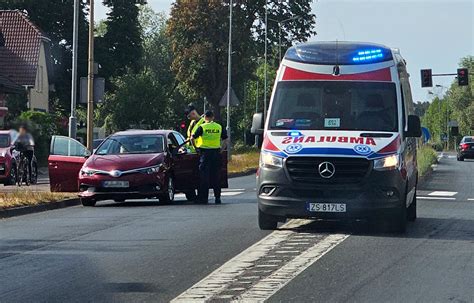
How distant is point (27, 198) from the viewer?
20188mm

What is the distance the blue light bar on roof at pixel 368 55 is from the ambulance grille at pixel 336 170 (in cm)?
198

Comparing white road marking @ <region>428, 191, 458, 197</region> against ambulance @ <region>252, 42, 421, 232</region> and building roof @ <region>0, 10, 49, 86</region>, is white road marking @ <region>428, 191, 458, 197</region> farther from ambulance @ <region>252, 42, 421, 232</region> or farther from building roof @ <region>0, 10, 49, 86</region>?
building roof @ <region>0, 10, 49, 86</region>

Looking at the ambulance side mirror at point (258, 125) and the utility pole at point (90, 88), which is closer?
the ambulance side mirror at point (258, 125)

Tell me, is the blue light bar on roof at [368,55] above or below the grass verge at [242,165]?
above

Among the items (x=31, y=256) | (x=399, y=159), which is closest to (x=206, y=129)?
(x=399, y=159)

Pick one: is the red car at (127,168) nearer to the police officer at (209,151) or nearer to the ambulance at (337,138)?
the police officer at (209,151)

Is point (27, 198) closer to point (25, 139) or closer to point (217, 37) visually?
point (25, 139)

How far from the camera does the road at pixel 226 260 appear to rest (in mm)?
8789

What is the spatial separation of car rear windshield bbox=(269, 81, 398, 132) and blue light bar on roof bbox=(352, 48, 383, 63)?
0.40 meters

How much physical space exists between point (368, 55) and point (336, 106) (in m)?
0.97

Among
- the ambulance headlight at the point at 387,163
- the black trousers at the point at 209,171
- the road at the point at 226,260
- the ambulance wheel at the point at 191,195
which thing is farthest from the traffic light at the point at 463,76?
the ambulance headlight at the point at 387,163

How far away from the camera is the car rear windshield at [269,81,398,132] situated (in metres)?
14.1

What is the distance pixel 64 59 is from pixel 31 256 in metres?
50.7

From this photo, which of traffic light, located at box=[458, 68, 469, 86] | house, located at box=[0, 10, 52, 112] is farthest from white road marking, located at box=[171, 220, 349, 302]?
traffic light, located at box=[458, 68, 469, 86]
